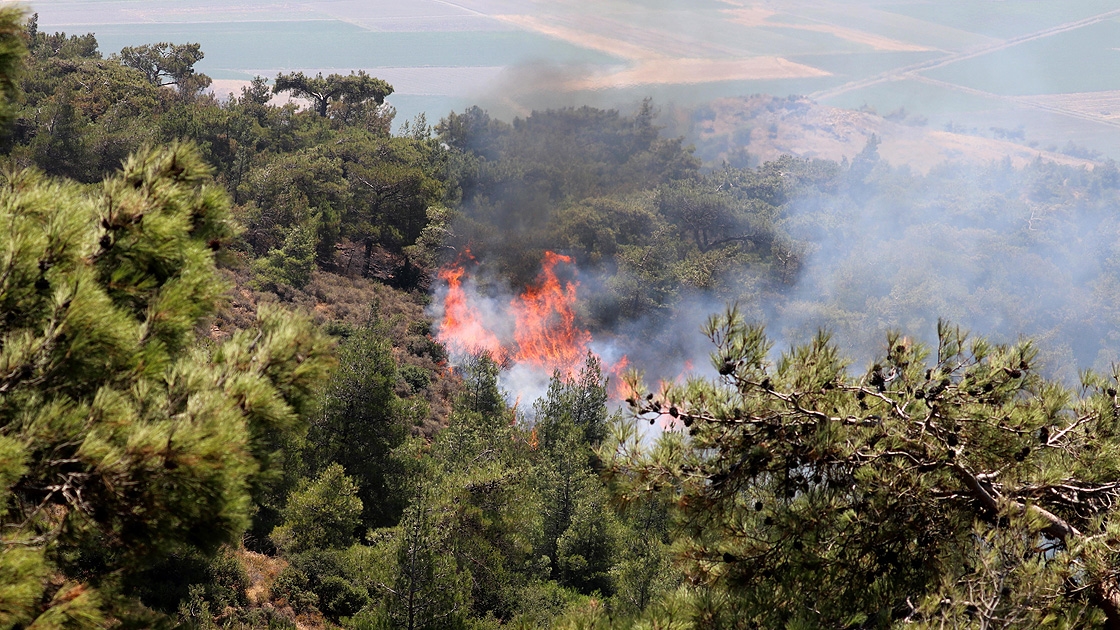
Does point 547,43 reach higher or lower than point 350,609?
higher

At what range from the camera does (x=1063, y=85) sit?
119 m

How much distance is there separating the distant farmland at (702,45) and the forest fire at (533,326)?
37032mm

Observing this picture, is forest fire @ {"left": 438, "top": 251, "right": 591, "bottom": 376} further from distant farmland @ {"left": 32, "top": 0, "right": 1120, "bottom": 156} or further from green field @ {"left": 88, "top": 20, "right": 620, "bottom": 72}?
green field @ {"left": 88, "top": 20, "right": 620, "bottom": 72}

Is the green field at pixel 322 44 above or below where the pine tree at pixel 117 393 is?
below

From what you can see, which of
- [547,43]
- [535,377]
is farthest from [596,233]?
[547,43]

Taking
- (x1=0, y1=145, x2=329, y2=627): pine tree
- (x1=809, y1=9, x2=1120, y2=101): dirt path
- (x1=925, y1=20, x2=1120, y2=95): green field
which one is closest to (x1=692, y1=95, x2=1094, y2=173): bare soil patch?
(x1=809, y1=9, x2=1120, y2=101): dirt path

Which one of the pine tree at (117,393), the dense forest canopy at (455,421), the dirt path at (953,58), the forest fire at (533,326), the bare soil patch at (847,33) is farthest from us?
the bare soil patch at (847,33)

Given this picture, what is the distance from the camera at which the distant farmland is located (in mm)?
100062

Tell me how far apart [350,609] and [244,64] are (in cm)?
10063

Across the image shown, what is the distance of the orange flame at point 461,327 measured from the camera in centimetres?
4391

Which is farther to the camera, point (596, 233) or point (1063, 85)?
point (1063, 85)

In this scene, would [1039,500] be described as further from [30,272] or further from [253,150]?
[253,150]

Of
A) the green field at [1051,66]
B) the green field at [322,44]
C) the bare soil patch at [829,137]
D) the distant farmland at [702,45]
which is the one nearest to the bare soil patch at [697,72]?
the distant farmland at [702,45]

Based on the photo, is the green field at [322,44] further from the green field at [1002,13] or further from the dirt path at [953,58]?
the green field at [1002,13]
